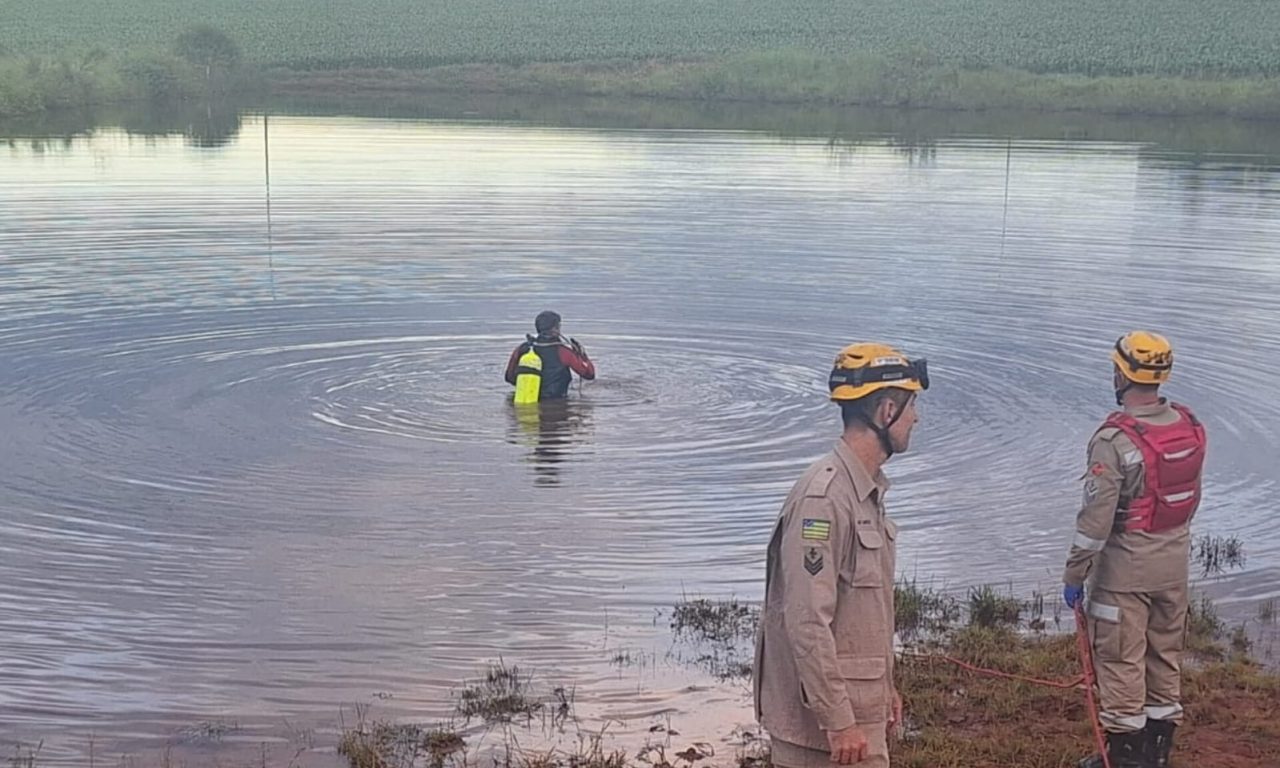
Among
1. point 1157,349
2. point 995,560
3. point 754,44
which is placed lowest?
→ point 995,560

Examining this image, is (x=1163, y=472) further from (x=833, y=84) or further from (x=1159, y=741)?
(x=833, y=84)

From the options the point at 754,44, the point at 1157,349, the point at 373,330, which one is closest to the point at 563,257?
the point at 373,330

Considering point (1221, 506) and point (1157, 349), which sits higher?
point (1157, 349)

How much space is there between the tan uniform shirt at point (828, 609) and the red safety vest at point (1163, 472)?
1.92m

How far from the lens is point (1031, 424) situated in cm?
1571

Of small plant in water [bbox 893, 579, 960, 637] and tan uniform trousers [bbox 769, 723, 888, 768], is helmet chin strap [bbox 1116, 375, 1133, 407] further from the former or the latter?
small plant in water [bbox 893, 579, 960, 637]

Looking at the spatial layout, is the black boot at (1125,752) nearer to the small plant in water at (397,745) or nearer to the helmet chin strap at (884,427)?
the helmet chin strap at (884,427)

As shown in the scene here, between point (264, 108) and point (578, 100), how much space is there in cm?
1447

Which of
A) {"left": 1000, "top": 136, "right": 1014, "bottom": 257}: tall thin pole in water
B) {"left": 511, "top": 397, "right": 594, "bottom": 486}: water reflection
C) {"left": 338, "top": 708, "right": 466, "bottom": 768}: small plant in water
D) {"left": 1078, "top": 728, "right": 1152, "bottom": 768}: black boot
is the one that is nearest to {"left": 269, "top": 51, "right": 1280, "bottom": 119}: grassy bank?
{"left": 1000, "top": 136, "right": 1014, "bottom": 257}: tall thin pole in water

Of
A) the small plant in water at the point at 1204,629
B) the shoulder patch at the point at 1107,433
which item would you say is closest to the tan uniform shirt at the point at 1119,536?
the shoulder patch at the point at 1107,433

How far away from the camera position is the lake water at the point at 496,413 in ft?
32.0

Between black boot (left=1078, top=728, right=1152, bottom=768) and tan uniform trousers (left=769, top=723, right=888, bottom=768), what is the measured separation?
7.38 feet

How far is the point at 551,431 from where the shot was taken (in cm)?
1541

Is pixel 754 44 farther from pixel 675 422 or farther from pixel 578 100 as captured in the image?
pixel 675 422
